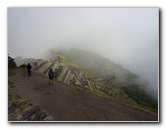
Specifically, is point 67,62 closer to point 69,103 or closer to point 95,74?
point 95,74

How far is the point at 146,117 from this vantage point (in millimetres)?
7219

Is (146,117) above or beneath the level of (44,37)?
beneath

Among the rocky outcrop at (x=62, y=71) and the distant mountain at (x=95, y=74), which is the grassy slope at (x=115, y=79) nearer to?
the distant mountain at (x=95, y=74)

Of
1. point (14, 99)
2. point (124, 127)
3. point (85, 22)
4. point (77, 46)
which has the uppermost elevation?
point (85, 22)

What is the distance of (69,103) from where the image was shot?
747 cm

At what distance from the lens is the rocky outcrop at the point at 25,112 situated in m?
7.14

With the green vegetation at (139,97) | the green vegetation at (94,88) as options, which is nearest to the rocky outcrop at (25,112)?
the green vegetation at (94,88)

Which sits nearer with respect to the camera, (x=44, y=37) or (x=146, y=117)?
(x=146, y=117)

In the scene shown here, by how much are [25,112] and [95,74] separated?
1984 mm

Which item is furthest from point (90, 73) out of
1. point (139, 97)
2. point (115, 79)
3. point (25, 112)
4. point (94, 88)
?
point (25, 112)

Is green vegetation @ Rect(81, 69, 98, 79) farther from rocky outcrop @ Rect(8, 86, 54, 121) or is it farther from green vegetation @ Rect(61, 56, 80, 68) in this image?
rocky outcrop @ Rect(8, 86, 54, 121)

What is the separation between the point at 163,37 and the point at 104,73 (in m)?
1.74
